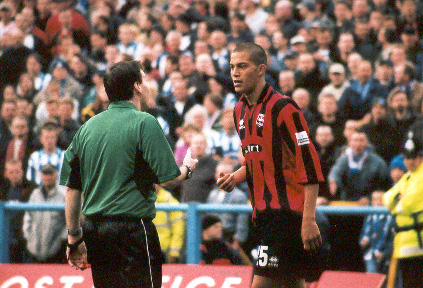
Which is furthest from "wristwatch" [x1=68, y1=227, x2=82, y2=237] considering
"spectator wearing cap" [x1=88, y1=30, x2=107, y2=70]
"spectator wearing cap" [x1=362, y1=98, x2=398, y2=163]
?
"spectator wearing cap" [x1=88, y1=30, x2=107, y2=70]

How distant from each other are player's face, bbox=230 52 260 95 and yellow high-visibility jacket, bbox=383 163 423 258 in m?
2.35

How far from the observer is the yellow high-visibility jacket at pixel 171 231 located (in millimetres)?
8109

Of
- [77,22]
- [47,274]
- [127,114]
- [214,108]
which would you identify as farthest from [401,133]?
[77,22]

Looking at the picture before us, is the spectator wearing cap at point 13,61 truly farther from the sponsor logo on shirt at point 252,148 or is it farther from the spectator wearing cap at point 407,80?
the sponsor logo on shirt at point 252,148

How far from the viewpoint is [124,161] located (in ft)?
15.9

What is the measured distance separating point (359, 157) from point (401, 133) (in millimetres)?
766

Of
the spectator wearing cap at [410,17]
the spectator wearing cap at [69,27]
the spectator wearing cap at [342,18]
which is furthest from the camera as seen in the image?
the spectator wearing cap at [69,27]

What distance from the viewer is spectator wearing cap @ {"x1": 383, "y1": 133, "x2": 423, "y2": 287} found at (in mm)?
7113

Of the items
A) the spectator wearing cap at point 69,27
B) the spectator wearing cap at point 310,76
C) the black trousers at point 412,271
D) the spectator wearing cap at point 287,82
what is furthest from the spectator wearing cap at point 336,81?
the spectator wearing cap at point 69,27

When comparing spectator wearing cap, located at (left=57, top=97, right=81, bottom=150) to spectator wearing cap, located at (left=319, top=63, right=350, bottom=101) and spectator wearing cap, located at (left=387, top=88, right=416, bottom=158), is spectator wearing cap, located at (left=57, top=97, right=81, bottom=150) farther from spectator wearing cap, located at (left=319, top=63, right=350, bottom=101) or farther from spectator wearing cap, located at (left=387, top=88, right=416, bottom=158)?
spectator wearing cap, located at (left=387, top=88, right=416, bottom=158)

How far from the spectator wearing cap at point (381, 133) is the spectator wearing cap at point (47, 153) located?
3969mm

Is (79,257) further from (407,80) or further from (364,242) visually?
(407,80)

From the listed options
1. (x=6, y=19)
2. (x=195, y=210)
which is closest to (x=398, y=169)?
(x=195, y=210)

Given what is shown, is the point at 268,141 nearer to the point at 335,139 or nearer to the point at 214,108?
the point at 335,139
